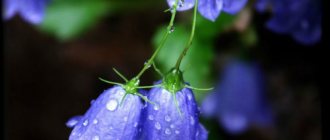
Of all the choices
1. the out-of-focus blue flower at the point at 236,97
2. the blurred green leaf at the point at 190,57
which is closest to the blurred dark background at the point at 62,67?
the out-of-focus blue flower at the point at 236,97

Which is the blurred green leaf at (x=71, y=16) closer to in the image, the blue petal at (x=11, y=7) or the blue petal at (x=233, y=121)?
the blue petal at (x=11, y=7)

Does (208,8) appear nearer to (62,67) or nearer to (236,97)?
(236,97)

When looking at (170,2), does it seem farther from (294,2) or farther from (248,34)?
(248,34)

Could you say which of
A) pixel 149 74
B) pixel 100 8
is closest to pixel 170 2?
pixel 100 8

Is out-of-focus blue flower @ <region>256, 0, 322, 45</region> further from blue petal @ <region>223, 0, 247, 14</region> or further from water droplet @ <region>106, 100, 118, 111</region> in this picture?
water droplet @ <region>106, 100, 118, 111</region>

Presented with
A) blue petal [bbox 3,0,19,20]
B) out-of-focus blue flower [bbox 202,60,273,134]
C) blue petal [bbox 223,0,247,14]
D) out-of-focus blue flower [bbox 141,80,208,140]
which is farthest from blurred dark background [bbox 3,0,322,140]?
out-of-focus blue flower [bbox 141,80,208,140]

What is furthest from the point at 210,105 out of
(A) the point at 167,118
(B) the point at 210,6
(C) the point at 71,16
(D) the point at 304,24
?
(A) the point at 167,118

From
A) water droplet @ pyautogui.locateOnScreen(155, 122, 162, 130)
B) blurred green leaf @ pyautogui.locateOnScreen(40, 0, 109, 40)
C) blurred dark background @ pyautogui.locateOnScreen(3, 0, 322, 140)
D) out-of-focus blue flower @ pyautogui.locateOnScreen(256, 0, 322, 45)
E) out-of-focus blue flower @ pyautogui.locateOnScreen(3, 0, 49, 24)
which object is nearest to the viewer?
water droplet @ pyautogui.locateOnScreen(155, 122, 162, 130)
